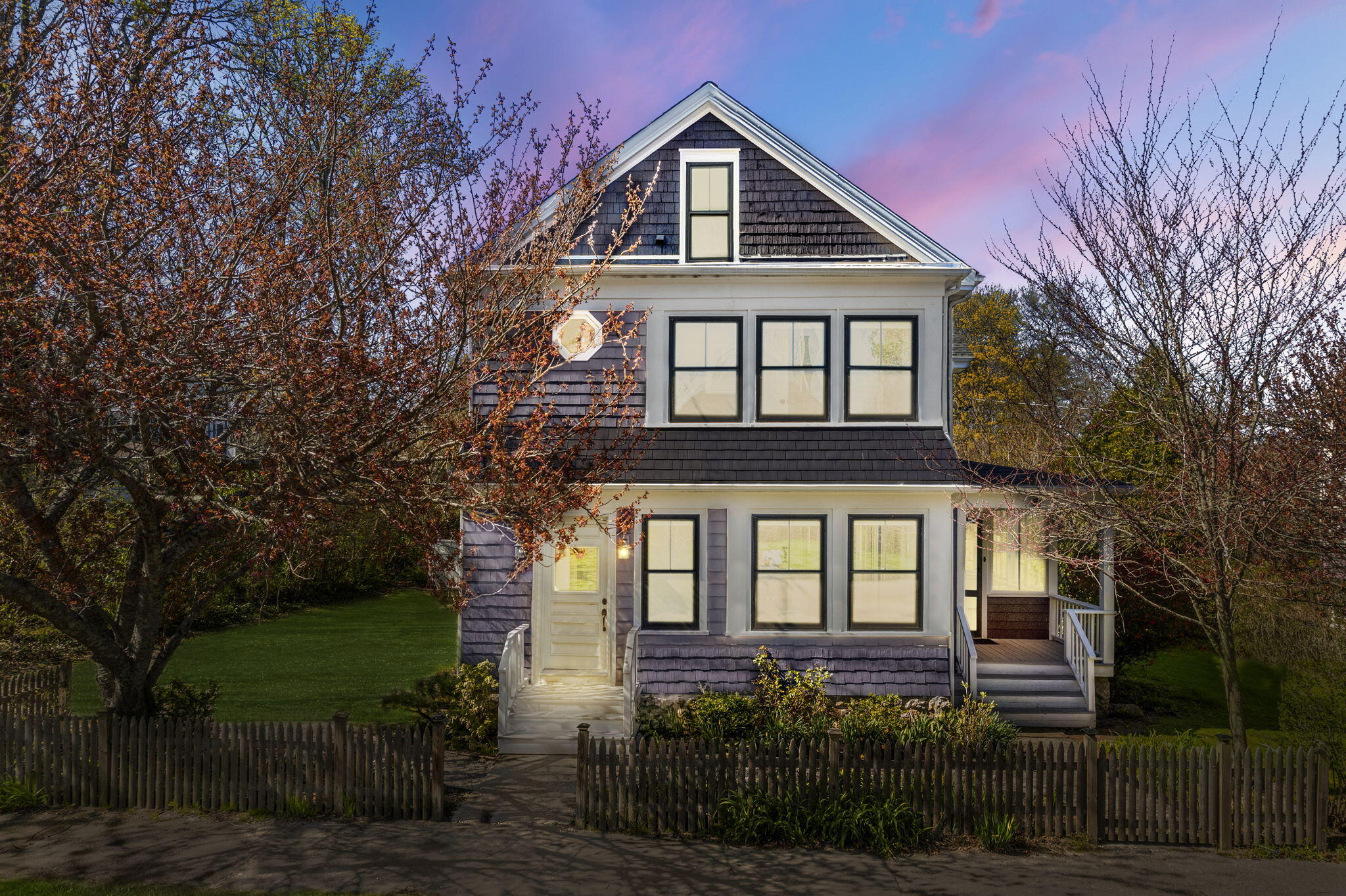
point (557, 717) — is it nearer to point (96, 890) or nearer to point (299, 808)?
point (299, 808)

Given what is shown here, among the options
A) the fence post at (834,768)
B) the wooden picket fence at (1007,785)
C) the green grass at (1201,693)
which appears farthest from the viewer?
the green grass at (1201,693)

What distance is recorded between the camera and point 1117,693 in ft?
51.1

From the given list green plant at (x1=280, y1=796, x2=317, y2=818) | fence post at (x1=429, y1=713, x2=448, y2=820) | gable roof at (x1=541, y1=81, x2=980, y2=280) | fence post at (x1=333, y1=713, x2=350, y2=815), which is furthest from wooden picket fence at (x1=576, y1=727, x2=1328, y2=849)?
gable roof at (x1=541, y1=81, x2=980, y2=280)

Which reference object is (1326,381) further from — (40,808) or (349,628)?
(349,628)

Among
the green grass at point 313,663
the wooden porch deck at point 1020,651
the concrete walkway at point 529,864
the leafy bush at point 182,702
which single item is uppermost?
the wooden porch deck at point 1020,651

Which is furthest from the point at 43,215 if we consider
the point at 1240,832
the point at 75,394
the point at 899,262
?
the point at 1240,832

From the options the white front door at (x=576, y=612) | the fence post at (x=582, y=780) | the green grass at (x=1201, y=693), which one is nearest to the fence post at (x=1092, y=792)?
the green grass at (x=1201, y=693)

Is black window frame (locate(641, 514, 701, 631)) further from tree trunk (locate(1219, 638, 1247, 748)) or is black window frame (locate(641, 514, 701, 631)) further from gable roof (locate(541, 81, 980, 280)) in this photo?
tree trunk (locate(1219, 638, 1247, 748))

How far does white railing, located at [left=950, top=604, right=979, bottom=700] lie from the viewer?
1259 cm

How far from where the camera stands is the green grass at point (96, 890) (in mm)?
7316

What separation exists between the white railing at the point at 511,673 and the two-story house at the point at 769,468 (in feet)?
0.22

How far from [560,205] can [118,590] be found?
9285 mm

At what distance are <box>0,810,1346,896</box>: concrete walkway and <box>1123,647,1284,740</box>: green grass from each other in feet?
14.3

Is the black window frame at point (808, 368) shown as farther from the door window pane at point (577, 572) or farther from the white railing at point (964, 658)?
the white railing at point (964, 658)
